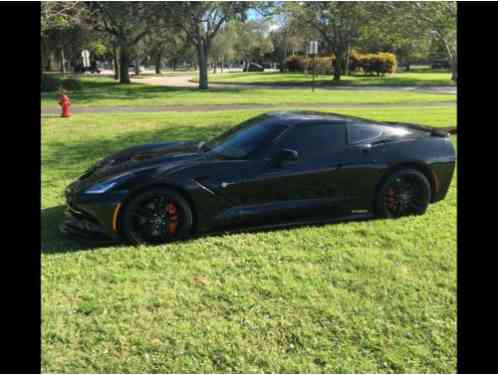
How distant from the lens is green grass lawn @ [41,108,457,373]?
9.64 ft

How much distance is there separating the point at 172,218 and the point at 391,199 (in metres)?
2.53

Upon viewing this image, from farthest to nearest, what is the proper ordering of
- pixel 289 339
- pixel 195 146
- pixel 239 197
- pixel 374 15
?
pixel 374 15
pixel 195 146
pixel 239 197
pixel 289 339

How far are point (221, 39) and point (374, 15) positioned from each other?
47.3m

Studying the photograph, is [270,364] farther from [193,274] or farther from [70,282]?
[70,282]

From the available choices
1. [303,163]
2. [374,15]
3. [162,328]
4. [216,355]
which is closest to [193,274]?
[162,328]

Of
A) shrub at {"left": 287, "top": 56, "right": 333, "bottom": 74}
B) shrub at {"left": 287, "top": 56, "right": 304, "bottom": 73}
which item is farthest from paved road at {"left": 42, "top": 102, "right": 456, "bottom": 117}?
shrub at {"left": 287, "top": 56, "right": 304, "bottom": 73}

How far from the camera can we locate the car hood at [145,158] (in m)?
4.82

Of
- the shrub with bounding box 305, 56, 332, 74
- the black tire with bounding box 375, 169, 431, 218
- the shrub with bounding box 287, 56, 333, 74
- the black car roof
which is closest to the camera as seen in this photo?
the black car roof

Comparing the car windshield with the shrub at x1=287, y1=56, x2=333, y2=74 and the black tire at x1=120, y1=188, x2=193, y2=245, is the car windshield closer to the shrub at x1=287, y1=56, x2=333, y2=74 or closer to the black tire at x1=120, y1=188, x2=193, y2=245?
the black tire at x1=120, y1=188, x2=193, y2=245

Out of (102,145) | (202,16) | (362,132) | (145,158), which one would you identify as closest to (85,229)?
(145,158)

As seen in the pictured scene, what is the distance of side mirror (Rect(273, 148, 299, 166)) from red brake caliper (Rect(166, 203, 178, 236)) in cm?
116

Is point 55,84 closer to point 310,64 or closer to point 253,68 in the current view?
point 310,64

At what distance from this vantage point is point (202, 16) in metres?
29.0
